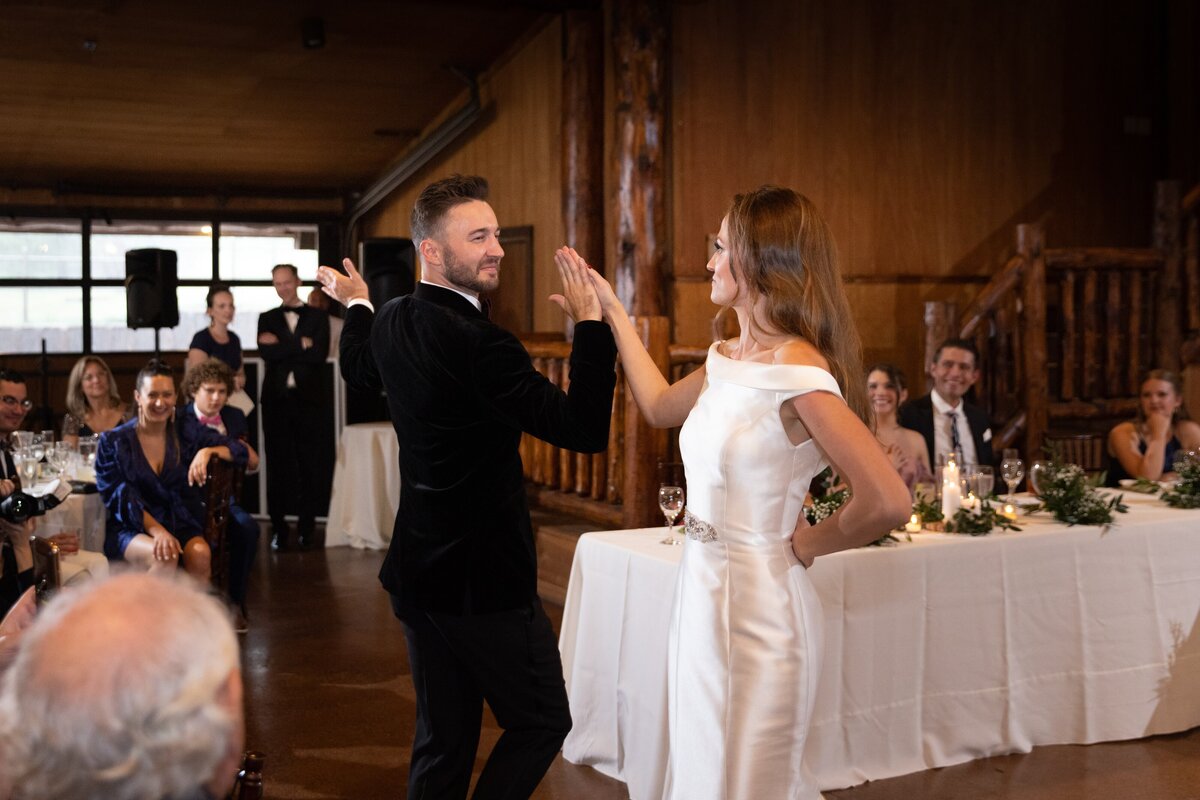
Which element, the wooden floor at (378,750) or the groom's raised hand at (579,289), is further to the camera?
the wooden floor at (378,750)

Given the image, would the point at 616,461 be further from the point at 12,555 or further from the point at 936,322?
the point at 12,555

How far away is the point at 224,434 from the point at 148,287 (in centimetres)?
368

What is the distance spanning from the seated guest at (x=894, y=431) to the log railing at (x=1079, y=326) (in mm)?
2554

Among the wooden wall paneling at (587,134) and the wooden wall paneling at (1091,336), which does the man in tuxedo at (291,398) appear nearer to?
the wooden wall paneling at (587,134)

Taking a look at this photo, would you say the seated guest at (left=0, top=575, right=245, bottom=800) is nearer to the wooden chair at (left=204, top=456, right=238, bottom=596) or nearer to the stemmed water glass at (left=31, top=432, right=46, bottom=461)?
the wooden chair at (left=204, top=456, right=238, bottom=596)

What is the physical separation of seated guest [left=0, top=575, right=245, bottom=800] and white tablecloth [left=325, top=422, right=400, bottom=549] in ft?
22.4

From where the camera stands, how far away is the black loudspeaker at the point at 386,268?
29.4ft

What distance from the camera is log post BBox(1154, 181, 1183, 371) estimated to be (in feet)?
26.5

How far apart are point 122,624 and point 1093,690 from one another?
3.67 metres

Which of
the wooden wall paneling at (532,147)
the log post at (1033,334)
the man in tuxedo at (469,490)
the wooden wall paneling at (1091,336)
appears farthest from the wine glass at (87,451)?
the wooden wall paneling at (1091,336)

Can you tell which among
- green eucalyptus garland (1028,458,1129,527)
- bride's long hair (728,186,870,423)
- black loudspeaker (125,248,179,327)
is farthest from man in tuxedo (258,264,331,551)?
bride's long hair (728,186,870,423)

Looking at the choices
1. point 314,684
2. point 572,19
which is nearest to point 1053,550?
point 314,684

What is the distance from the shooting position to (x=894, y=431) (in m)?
5.22

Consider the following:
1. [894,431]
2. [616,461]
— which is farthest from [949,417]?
[616,461]
